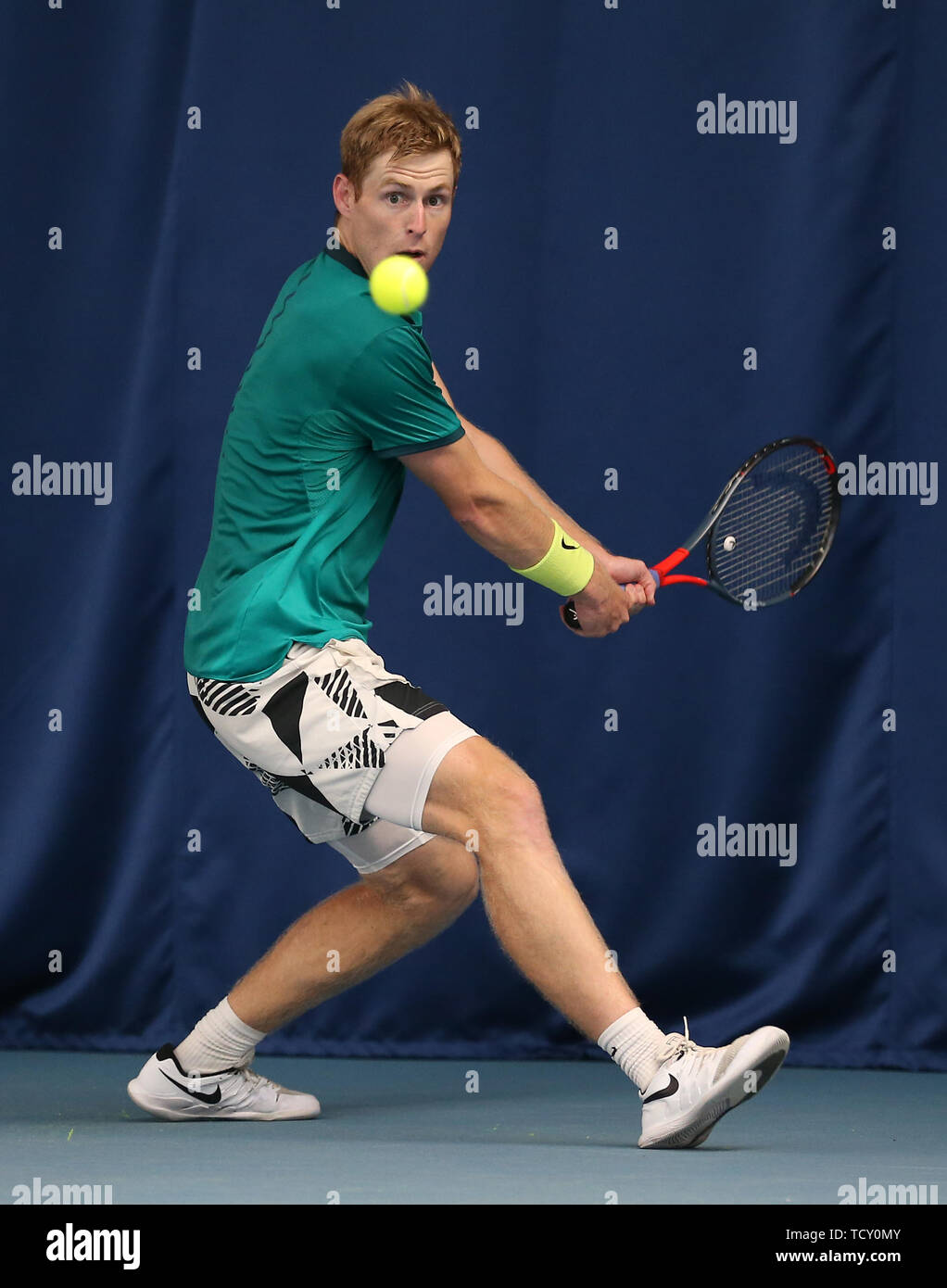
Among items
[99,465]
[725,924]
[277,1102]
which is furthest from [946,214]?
[277,1102]

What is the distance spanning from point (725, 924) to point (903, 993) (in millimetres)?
408

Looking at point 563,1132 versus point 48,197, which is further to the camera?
point 48,197

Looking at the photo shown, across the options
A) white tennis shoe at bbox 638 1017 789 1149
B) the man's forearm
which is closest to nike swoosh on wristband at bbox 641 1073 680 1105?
white tennis shoe at bbox 638 1017 789 1149

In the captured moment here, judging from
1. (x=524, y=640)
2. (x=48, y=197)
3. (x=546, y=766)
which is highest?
(x=48, y=197)

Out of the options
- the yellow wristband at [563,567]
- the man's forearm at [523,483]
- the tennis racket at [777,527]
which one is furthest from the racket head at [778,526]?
the yellow wristband at [563,567]

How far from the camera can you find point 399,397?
3080 mm

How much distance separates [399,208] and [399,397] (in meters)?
0.34

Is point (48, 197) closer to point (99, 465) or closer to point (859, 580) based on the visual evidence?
point (99, 465)

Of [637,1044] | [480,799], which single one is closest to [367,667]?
[480,799]

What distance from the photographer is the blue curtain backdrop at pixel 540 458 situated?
425 centimetres

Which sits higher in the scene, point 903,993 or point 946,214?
point 946,214
